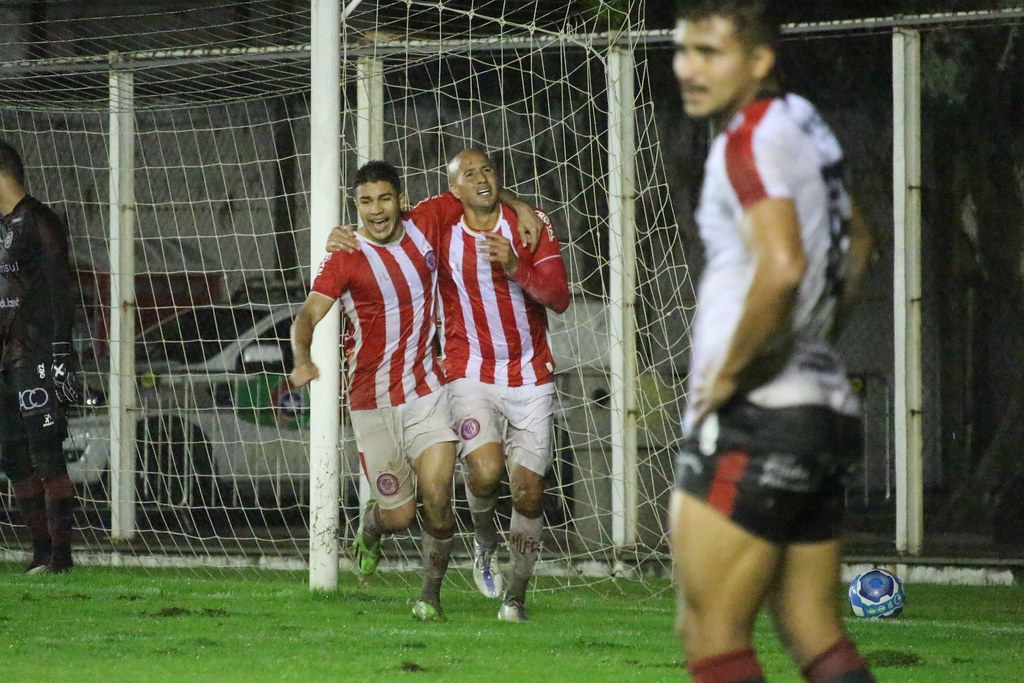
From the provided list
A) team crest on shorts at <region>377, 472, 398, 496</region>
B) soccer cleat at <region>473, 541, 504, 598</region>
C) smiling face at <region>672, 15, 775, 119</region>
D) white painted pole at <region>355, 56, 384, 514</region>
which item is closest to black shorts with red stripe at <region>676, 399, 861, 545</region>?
smiling face at <region>672, 15, 775, 119</region>

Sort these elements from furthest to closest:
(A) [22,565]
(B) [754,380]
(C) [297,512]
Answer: (C) [297,512] → (A) [22,565] → (B) [754,380]

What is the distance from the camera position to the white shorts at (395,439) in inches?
271

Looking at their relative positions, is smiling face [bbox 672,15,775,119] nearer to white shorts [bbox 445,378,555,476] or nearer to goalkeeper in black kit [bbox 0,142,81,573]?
white shorts [bbox 445,378,555,476]

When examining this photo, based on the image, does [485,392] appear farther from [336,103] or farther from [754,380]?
[754,380]

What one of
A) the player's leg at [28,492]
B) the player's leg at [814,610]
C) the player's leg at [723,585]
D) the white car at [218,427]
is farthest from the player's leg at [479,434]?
the player's leg at [723,585]

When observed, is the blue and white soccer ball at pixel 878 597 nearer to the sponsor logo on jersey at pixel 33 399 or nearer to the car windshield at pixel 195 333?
the sponsor logo on jersey at pixel 33 399

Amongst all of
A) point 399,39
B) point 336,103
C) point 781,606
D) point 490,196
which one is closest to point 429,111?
point 399,39

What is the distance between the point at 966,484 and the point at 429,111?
4.38 m

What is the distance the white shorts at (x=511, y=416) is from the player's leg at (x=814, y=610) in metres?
3.77

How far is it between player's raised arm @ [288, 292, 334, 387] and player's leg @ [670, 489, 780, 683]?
218 cm

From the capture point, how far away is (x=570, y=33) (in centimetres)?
862

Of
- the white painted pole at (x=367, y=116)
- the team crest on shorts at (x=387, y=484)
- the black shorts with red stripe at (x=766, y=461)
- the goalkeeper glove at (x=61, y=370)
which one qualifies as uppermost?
the white painted pole at (x=367, y=116)

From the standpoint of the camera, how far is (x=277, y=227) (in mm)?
10984

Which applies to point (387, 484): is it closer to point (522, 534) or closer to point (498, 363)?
point (522, 534)
